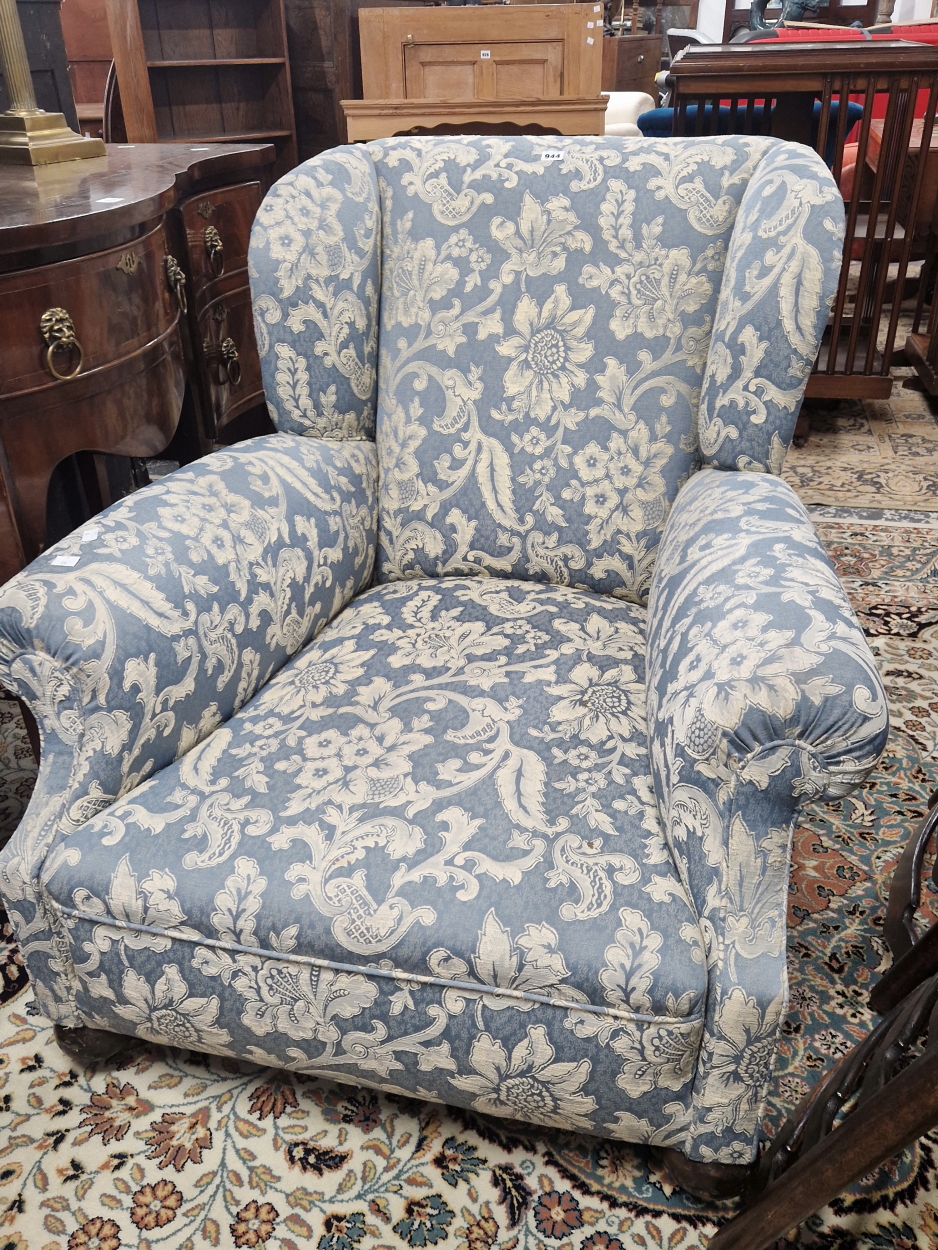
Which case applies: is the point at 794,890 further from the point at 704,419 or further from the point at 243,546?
the point at 243,546

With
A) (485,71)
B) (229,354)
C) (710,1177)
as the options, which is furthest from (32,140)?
(485,71)

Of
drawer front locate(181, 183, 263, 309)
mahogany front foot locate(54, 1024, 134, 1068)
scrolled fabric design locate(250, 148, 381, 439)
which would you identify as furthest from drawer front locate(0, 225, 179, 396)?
mahogany front foot locate(54, 1024, 134, 1068)

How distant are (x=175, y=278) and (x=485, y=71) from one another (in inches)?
84.7

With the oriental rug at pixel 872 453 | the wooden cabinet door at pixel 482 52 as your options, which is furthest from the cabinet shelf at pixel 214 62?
the oriental rug at pixel 872 453

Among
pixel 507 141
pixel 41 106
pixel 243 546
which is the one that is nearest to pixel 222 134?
pixel 41 106

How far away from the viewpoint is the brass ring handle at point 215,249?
1807mm

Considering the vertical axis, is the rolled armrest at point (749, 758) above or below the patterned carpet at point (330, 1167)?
above

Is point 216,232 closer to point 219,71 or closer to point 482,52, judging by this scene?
point 482,52

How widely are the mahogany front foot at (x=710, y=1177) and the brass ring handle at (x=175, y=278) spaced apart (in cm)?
136

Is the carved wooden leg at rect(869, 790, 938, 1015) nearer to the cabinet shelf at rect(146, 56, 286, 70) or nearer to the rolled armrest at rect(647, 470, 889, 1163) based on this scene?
the rolled armrest at rect(647, 470, 889, 1163)

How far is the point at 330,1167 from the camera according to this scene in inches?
42.8

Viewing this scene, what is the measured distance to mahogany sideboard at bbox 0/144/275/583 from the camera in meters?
1.18

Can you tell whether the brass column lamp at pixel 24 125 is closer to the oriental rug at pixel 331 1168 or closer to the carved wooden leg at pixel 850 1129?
the oriental rug at pixel 331 1168

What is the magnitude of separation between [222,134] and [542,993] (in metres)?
3.94
